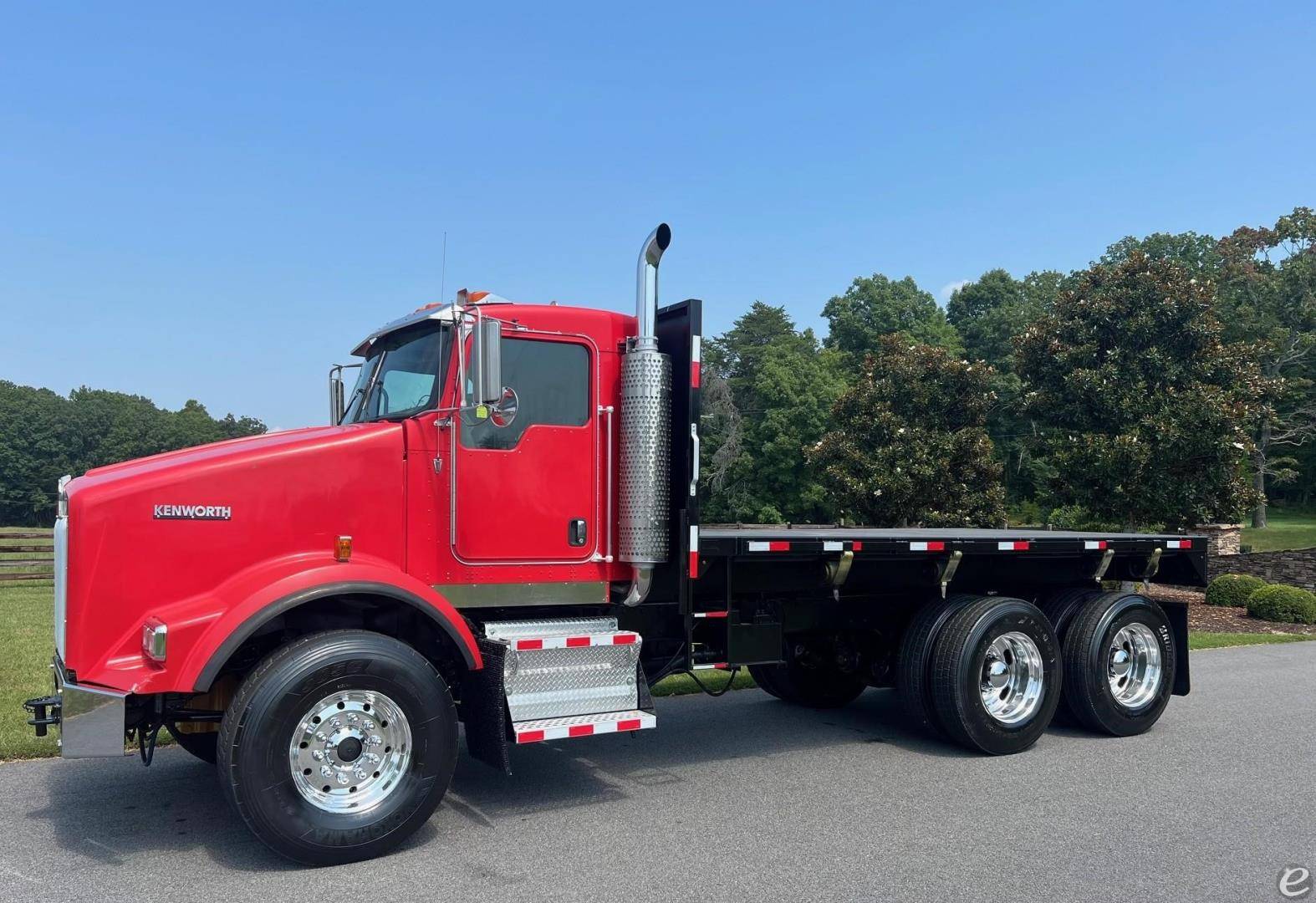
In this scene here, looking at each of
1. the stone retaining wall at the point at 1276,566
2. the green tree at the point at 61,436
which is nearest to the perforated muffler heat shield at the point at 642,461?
the stone retaining wall at the point at 1276,566

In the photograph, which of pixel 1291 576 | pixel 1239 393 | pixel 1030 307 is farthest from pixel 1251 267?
pixel 1239 393

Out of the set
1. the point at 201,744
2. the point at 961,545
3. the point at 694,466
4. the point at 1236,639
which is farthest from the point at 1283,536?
the point at 201,744

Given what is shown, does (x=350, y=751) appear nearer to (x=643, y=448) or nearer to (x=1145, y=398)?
(x=643, y=448)

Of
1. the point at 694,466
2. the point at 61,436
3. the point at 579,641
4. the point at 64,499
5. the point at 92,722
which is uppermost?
the point at 61,436

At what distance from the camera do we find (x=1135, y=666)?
26.9ft

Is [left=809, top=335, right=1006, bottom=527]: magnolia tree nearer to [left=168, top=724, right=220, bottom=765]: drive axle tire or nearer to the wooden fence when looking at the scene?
[left=168, top=724, right=220, bottom=765]: drive axle tire

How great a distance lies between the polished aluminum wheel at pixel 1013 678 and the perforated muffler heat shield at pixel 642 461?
→ 2.92m

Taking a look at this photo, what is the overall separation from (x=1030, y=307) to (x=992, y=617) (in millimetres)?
49936

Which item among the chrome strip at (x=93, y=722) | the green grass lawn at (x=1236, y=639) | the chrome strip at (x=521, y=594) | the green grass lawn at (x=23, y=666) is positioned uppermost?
the chrome strip at (x=521, y=594)

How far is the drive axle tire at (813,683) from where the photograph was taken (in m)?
8.71

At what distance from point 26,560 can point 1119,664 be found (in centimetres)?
2473

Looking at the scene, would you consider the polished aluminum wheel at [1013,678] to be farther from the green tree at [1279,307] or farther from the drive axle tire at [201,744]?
the green tree at [1279,307]

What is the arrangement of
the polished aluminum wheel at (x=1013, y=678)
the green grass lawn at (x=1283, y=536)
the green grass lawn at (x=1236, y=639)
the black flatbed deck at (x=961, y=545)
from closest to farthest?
the black flatbed deck at (x=961, y=545)
the polished aluminum wheel at (x=1013, y=678)
the green grass lawn at (x=1236, y=639)
the green grass lawn at (x=1283, y=536)

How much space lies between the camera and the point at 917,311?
58344 millimetres
